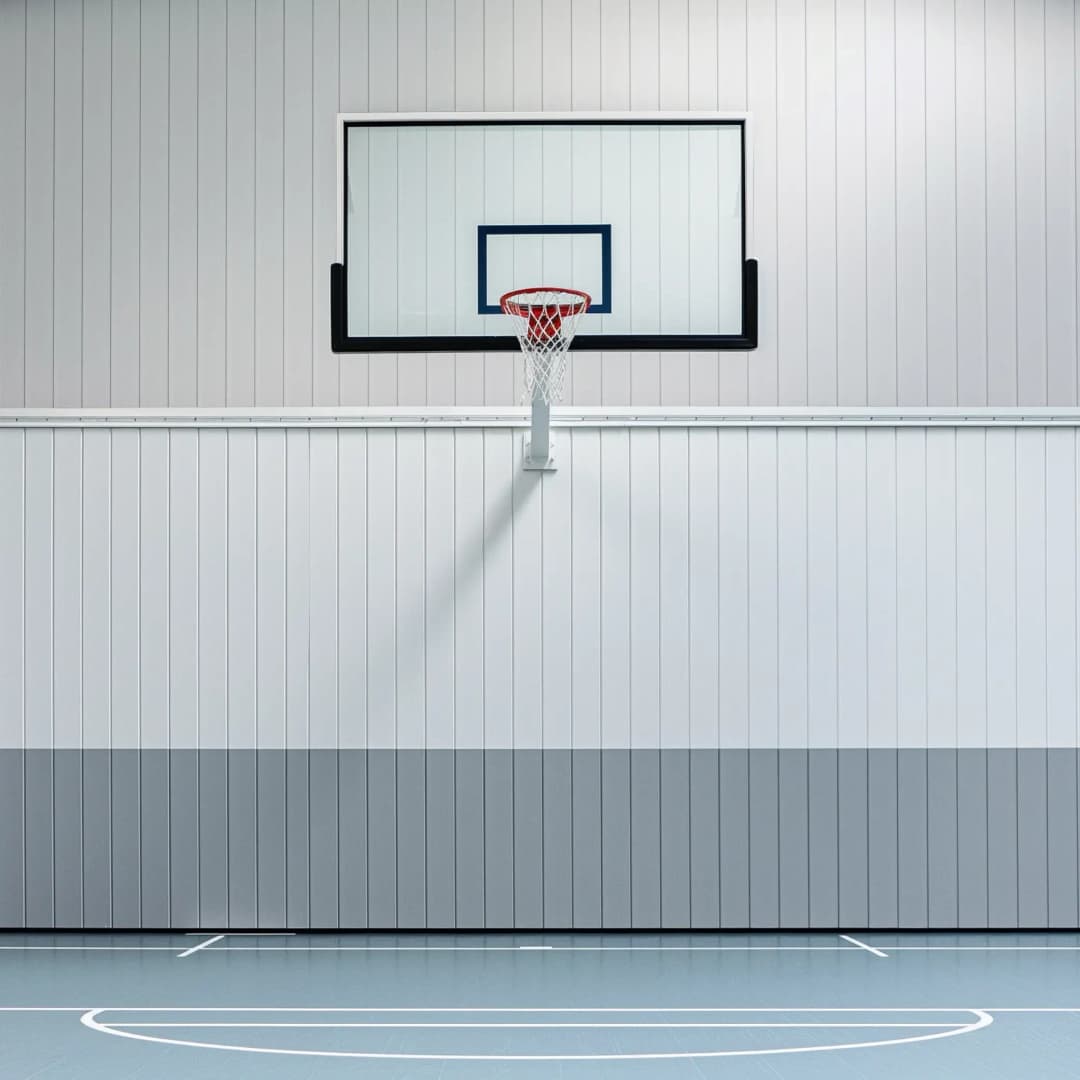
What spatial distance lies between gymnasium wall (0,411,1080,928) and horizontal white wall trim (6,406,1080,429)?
3cm

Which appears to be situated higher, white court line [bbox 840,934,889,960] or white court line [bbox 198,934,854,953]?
white court line [bbox 198,934,854,953]

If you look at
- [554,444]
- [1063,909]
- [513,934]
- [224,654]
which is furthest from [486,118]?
[1063,909]

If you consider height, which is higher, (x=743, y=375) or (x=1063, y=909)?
(x=743, y=375)

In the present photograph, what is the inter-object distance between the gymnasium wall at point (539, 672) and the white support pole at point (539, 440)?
0.11 metres

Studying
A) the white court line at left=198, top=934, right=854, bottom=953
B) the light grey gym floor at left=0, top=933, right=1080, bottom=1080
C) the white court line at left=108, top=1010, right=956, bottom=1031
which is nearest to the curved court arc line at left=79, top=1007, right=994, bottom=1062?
the light grey gym floor at left=0, top=933, right=1080, bottom=1080

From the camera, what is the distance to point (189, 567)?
275 inches

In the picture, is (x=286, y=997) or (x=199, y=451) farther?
(x=199, y=451)

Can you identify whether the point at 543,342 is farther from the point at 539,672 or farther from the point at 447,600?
the point at 539,672

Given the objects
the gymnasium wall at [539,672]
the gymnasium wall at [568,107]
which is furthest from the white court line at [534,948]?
the gymnasium wall at [568,107]

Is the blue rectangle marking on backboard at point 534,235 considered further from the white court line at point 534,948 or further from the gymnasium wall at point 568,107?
the white court line at point 534,948

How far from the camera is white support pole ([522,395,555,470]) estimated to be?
21.3 feet

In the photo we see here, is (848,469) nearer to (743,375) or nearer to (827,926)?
(743,375)

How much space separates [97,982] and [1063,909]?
594cm

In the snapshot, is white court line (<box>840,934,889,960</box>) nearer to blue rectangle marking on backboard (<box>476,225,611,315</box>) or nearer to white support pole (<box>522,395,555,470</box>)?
white support pole (<box>522,395,555,470</box>)
